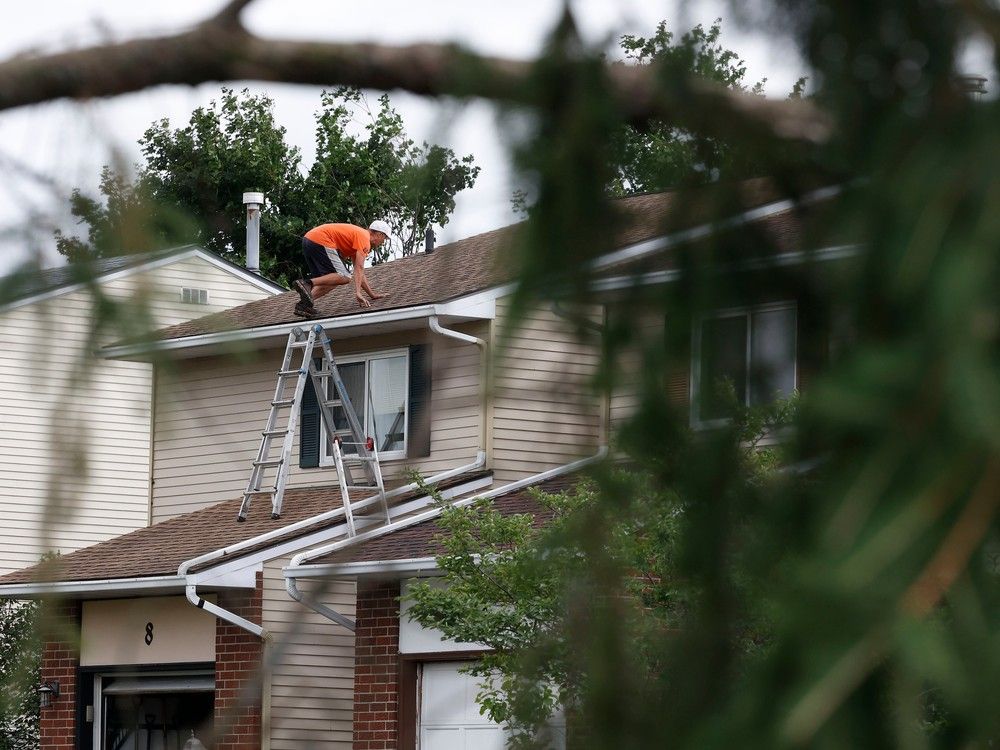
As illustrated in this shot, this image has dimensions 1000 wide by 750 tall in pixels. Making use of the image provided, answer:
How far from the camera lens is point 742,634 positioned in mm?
1726

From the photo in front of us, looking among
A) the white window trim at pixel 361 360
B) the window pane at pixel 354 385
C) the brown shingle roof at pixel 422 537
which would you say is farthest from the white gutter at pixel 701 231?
the window pane at pixel 354 385

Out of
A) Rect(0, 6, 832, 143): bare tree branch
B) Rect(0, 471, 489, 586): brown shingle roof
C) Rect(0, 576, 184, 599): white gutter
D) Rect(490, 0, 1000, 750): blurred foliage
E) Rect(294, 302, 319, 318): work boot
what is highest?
Rect(294, 302, 319, 318): work boot

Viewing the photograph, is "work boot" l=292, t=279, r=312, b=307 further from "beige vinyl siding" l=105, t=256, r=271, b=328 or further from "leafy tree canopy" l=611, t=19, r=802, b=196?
"leafy tree canopy" l=611, t=19, r=802, b=196

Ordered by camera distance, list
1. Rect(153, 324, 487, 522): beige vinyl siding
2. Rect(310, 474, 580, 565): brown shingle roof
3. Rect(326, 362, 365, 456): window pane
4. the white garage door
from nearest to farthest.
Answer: Rect(310, 474, 580, 565): brown shingle roof, the white garage door, Rect(153, 324, 487, 522): beige vinyl siding, Rect(326, 362, 365, 456): window pane

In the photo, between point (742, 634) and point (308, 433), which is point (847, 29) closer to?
point (742, 634)

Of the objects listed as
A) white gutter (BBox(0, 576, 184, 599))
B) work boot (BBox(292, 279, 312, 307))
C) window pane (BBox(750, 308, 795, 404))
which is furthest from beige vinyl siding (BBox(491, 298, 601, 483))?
work boot (BBox(292, 279, 312, 307))

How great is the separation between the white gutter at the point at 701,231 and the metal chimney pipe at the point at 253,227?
2214cm

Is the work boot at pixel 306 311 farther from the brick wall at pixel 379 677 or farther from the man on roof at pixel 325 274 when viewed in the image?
the brick wall at pixel 379 677

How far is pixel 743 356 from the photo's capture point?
177 centimetres

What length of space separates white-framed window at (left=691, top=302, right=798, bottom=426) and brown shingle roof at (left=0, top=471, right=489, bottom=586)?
14.4m

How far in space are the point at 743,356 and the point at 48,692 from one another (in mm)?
18201

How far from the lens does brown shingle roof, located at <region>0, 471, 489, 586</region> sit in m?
16.6

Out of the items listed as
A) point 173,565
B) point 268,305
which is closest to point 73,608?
point 173,565

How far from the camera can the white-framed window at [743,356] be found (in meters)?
1.70
